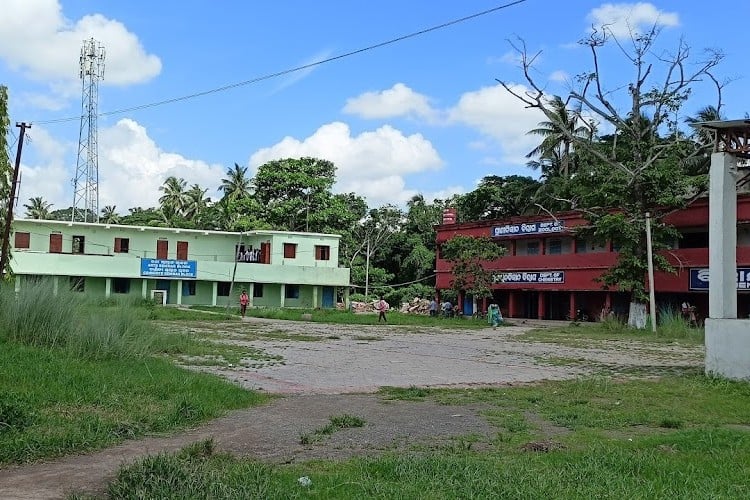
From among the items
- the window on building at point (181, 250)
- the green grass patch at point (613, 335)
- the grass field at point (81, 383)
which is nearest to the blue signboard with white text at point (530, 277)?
the green grass patch at point (613, 335)

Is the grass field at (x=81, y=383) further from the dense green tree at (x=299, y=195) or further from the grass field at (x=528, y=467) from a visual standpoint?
the dense green tree at (x=299, y=195)

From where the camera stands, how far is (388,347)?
22.5m

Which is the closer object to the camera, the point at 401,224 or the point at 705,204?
the point at 705,204

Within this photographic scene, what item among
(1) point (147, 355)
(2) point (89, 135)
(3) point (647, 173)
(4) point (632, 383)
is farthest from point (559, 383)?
(2) point (89, 135)

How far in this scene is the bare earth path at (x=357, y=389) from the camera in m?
6.64

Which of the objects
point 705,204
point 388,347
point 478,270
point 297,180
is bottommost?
point 388,347

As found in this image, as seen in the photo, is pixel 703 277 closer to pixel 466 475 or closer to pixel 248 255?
pixel 248 255

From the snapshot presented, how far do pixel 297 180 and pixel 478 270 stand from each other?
20.3 metres

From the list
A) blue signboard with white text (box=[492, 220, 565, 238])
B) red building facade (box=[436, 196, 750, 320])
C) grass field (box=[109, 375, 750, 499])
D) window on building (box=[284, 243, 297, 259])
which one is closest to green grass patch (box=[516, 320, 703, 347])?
red building facade (box=[436, 196, 750, 320])

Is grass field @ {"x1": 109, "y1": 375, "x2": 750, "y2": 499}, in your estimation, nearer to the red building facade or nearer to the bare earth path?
the bare earth path

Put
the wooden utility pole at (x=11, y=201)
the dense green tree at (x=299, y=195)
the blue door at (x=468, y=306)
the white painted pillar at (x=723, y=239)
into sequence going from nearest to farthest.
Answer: the white painted pillar at (x=723, y=239) → the wooden utility pole at (x=11, y=201) → the blue door at (x=468, y=306) → the dense green tree at (x=299, y=195)

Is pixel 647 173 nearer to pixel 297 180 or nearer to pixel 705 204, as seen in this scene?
pixel 705 204

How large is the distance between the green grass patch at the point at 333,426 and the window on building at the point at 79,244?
45138mm

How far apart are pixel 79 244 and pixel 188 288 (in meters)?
7.80
